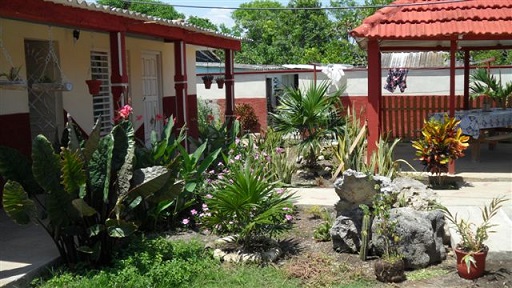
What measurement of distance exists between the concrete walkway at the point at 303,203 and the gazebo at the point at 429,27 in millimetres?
1160

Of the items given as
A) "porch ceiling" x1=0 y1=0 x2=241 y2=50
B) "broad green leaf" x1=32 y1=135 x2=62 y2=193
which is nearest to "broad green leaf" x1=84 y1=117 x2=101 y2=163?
"broad green leaf" x1=32 y1=135 x2=62 y2=193

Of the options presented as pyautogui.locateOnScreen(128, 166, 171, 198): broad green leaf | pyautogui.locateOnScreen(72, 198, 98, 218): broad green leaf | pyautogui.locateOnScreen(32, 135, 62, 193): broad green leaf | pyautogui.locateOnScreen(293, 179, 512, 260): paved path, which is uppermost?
pyautogui.locateOnScreen(32, 135, 62, 193): broad green leaf

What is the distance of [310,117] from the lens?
10375mm

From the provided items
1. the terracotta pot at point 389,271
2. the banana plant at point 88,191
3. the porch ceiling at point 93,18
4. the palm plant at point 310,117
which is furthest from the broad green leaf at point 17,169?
the palm plant at point 310,117

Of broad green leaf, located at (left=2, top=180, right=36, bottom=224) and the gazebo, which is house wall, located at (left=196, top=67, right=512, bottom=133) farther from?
broad green leaf, located at (left=2, top=180, right=36, bottom=224)

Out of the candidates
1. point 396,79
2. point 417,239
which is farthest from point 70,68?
point 396,79

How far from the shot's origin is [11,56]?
832 cm

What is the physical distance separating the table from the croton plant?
214cm

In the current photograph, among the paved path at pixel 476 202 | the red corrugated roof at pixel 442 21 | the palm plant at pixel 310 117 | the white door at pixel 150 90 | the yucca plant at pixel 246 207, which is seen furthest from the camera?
the white door at pixel 150 90

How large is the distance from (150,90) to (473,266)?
9.32 m

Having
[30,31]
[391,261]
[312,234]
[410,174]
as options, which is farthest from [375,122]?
[30,31]

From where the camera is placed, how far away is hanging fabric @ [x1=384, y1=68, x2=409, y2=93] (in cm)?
1917

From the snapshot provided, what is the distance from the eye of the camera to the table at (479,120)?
11.1 meters

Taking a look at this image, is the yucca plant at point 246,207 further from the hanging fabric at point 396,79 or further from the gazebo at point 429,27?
the hanging fabric at point 396,79
